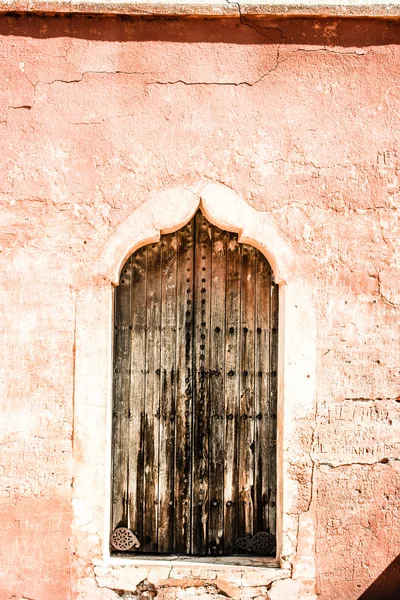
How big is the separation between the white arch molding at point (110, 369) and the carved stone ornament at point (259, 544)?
0.47 feet

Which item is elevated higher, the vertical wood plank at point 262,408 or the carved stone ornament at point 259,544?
the vertical wood plank at point 262,408

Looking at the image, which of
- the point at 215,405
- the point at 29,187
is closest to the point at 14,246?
the point at 29,187

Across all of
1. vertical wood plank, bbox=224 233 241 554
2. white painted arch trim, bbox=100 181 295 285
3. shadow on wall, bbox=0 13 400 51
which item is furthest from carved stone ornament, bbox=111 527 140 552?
shadow on wall, bbox=0 13 400 51

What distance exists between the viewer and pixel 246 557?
14.8ft

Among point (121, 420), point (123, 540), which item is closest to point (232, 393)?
point (121, 420)

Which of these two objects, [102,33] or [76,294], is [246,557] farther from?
[102,33]

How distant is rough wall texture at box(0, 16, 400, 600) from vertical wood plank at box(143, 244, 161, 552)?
1.52 feet

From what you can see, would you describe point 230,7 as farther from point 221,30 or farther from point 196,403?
point 196,403

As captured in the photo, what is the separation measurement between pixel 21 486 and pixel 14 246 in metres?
1.40

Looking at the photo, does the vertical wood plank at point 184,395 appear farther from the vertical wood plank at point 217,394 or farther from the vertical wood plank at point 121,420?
the vertical wood plank at point 121,420

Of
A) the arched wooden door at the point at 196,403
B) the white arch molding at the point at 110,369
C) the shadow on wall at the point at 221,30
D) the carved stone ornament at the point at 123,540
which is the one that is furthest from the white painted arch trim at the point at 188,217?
the carved stone ornament at the point at 123,540

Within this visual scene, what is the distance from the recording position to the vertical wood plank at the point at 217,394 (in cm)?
456

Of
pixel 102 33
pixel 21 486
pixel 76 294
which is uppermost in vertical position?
pixel 102 33

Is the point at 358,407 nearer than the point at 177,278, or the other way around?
the point at 358,407
